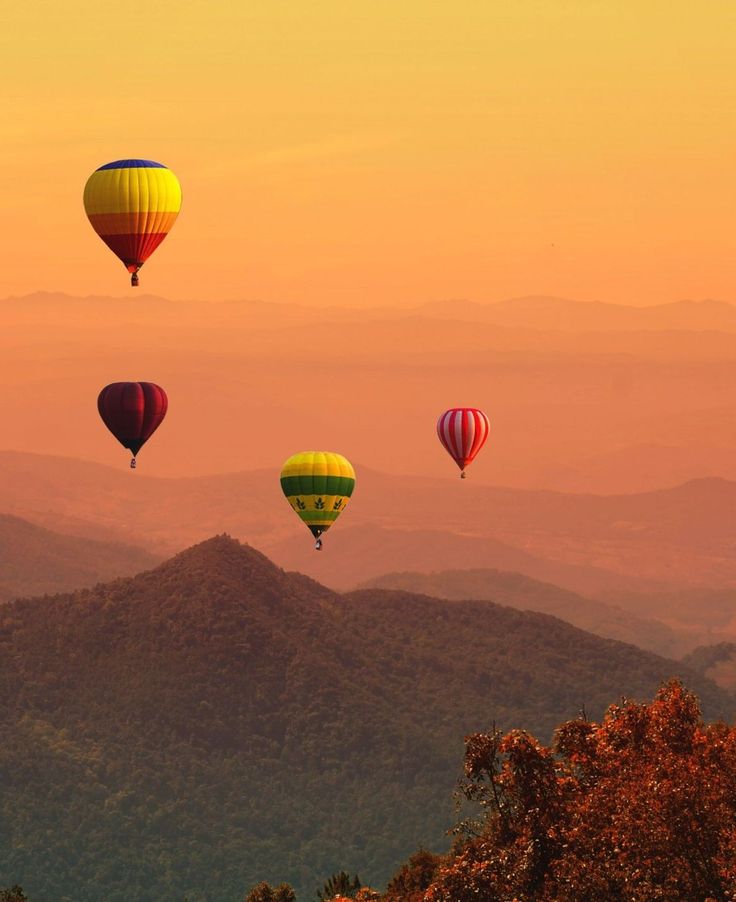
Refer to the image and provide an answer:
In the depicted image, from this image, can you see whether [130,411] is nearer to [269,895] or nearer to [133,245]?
[133,245]

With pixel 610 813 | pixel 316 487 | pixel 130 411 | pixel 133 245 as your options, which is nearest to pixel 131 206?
pixel 133 245

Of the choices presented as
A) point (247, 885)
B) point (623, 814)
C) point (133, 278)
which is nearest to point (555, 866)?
point (623, 814)

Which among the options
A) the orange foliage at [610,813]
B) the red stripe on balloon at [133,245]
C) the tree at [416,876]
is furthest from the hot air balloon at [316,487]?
the orange foliage at [610,813]

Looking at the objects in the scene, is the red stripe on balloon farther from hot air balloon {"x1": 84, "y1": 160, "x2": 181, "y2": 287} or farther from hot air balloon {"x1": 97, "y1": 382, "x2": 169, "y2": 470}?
hot air balloon {"x1": 97, "y1": 382, "x2": 169, "y2": 470}

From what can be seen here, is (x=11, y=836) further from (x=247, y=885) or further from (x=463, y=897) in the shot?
(x=463, y=897)

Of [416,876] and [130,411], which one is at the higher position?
[130,411]

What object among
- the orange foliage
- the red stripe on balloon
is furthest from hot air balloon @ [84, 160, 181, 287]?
the orange foliage
